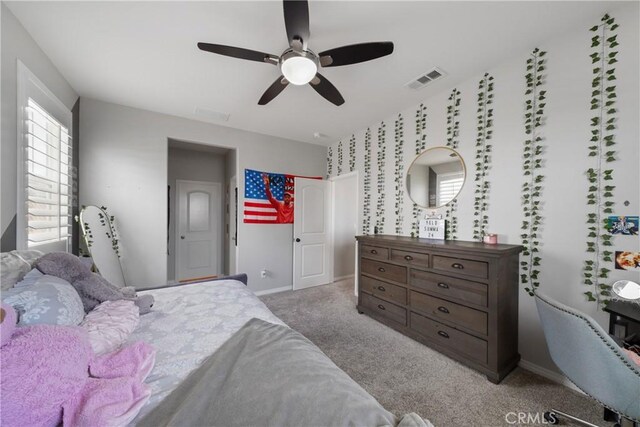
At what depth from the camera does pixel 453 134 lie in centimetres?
253

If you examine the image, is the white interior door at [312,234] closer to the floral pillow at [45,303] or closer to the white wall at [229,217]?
the white wall at [229,217]

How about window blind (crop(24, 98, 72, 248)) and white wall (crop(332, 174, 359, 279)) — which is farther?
white wall (crop(332, 174, 359, 279))

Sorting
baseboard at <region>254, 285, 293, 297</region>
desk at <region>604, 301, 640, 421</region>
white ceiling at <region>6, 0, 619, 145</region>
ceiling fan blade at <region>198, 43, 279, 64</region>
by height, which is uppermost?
white ceiling at <region>6, 0, 619, 145</region>

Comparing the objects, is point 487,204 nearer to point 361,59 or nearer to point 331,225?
point 361,59

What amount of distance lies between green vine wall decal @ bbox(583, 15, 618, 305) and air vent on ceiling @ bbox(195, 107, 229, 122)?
3645 millimetres

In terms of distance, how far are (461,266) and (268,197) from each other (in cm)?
295

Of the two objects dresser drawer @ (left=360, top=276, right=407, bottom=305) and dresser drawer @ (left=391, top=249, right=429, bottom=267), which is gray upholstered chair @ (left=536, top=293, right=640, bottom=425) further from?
dresser drawer @ (left=360, top=276, right=407, bottom=305)

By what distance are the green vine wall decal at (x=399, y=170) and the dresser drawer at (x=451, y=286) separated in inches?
35.8

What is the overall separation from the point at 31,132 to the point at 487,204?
12.9 feet

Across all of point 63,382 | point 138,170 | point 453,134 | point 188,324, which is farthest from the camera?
point 138,170

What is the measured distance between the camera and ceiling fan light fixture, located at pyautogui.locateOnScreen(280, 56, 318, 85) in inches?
62.2

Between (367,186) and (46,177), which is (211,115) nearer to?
(46,177)

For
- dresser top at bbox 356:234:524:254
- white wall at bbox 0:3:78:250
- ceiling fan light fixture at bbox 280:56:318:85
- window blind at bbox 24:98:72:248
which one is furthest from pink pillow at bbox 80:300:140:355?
dresser top at bbox 356:234:524:254

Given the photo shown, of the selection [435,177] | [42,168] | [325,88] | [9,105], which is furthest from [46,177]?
[435,177]
